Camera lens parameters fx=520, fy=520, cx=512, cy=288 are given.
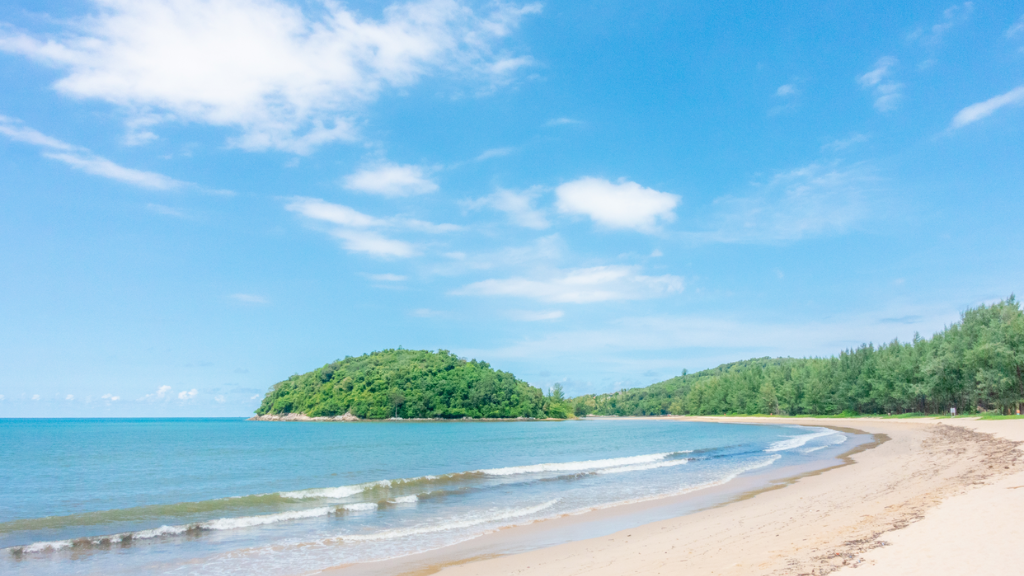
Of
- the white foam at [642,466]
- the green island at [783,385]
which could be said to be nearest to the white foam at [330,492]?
the white foam at [642,466]

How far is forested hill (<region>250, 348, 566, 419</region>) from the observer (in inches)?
6245

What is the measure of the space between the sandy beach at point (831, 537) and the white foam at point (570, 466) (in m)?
14.1

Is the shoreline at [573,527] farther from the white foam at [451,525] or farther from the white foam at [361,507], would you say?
the white foam at [361,507]

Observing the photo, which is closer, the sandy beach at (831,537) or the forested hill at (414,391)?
the sandy beach at (831,537)

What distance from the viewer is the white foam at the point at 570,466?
3041 centimetres

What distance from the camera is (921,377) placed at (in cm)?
7638

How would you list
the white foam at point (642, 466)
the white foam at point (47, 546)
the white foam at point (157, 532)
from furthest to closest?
the white foam at point (642, 466) < the white foam at point (157, 532) < the white foam at point (47, 546)

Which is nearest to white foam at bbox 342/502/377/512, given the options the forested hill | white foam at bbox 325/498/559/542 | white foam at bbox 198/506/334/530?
white foam at bbox 198/506/334/530

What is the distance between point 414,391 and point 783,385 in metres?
102

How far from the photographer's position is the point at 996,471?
58.9 ft

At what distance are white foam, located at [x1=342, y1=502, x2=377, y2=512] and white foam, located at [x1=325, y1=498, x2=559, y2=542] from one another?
163 inches

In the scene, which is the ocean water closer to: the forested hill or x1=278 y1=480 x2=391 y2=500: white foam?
x1=278 y1=480 x2=391 y2=500: white foam

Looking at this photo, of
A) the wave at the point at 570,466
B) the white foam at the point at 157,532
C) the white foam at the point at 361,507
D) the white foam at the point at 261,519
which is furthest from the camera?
the wave at the point at 570,466

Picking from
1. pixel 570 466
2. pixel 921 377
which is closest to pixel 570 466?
pixel 570 466
